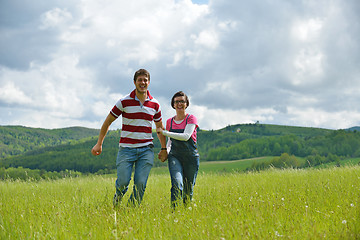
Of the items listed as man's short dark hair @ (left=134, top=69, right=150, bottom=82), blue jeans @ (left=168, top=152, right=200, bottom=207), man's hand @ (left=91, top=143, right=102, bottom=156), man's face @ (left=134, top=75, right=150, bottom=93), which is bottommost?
blue jeans @ (left=168, top=152, right=200, bottom=207)

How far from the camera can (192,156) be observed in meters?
5.46

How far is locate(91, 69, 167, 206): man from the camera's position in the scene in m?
5.18

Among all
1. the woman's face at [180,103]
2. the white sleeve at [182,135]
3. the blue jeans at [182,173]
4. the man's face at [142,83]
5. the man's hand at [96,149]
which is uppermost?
the man's face at [142,83]

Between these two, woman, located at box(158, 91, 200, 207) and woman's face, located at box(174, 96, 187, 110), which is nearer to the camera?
woman, located at box(158, 91, 200, 207)

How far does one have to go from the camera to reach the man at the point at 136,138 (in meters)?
5.18

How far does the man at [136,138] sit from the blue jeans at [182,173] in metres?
0.42

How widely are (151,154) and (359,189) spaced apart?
4104 mm

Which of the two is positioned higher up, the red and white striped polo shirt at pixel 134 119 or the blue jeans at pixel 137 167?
the red and white striped polo shirt at pixel 134 119

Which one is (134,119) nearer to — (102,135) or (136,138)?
(136,138)

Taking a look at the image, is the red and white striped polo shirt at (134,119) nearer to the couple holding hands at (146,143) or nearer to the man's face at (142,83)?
the couple holding hands at (146,143)

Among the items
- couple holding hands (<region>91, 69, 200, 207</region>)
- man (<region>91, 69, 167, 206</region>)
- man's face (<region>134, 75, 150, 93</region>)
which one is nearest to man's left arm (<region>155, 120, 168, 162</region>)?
couple holding hands (<region>91, 69, 200, 207</region>)

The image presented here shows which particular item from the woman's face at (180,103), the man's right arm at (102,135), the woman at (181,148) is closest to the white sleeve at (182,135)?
the woman at (181,148)

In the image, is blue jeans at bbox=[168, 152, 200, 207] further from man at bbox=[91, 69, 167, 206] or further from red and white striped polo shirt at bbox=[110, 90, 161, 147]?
red and white striped polo shirt at bbox=[110, 90, 161, 147]

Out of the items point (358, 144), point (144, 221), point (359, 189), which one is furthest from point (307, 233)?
point (358, 144)
